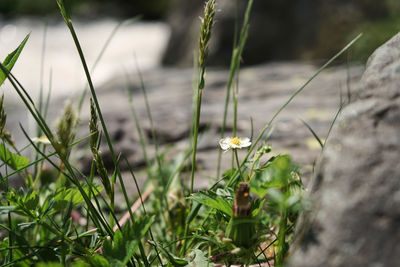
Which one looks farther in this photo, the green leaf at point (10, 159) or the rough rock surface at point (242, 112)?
the rough rock surface at point (242, 112)

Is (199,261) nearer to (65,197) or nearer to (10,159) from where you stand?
(65,197)

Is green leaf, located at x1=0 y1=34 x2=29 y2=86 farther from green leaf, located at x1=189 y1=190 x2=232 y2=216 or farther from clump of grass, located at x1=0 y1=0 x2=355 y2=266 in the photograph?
green leaf, located at x1=189 y1=190 x2=232 y2=216

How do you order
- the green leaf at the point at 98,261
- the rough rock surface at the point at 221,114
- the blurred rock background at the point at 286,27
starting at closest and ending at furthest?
the green leaf at the point at 98,261 < the rough rock surface at the point at 221,114 < the blurred rock background at the point at 286,27

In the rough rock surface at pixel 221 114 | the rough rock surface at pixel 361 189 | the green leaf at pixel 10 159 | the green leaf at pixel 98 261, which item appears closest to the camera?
the rough rock surface at pixel 361 189

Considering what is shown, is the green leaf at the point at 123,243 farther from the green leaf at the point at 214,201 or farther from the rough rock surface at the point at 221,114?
the rough rock surface at the point at 221,114

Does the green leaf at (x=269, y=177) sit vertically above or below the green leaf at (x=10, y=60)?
below

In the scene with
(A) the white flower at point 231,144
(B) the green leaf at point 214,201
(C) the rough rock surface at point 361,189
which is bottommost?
(B) the green leaf at point 214,201

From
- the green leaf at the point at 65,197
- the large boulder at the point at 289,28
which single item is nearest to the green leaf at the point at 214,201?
the green leaf at the point at 65,197
